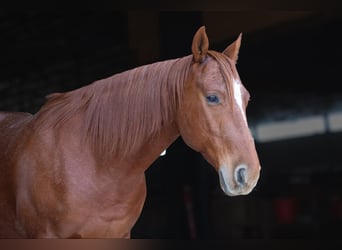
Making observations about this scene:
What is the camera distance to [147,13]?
2570 mm

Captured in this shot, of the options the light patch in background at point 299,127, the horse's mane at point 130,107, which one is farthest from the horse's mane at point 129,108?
the light patch in background at point 299,127

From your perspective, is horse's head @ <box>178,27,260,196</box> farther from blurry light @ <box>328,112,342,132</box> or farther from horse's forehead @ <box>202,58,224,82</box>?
blurry light @ <box>328,112,342,132</box>

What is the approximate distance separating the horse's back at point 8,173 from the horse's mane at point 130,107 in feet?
0.63

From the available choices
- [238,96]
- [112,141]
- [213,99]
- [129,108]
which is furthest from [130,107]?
[238,96]

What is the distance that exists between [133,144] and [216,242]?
82 cm

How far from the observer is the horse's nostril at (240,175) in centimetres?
191

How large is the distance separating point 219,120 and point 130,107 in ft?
1.27

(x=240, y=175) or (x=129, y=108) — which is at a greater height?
(x=129, y=108)

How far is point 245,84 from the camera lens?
2482mm

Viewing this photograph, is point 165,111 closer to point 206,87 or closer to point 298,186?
point 206,87

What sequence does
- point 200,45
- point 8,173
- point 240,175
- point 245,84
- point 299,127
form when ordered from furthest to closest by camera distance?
point 299,127
point 245,84
point 8,173
point 200,45
point 240,175

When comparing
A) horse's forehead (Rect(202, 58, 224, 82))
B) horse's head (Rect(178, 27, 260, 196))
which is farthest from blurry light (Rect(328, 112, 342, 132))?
horse's forehead (Rect(202, 58, 224, 82))

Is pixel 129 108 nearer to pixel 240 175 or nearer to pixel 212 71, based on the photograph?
pixel 212 71

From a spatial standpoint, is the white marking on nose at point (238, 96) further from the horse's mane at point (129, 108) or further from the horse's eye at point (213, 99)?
the horse's mane at point (129, 108)
